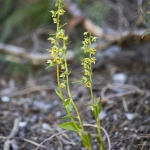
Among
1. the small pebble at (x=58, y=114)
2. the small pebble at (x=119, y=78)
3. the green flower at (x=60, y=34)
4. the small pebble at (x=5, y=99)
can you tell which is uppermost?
the green flower at (x=60, y=34)

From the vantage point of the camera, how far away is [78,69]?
2.15m

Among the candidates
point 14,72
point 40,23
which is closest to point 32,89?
point 14,72

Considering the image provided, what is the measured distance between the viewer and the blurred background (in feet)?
4.75

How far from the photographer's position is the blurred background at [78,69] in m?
1.45

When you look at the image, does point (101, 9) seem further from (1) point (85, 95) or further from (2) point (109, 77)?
(1) point (85, 95)

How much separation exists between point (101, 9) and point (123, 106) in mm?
1023

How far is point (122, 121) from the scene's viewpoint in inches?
56.9

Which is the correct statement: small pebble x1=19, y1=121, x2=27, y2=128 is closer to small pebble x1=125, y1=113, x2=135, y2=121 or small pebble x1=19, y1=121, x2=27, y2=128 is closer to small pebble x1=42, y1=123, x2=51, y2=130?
small pebble x1=42, y1=123, x2=51, y2=130

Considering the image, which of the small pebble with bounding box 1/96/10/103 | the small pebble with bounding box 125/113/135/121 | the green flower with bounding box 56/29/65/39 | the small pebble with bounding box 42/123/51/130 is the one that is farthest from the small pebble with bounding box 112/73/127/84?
the green flower with bounding box 56/29/65/39

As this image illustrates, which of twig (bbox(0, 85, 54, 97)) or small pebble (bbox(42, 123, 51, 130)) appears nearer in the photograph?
small pebble (bbox(42, 123, 51, 130))

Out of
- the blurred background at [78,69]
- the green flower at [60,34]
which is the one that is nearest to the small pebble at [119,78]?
the blurred background at [78,69]

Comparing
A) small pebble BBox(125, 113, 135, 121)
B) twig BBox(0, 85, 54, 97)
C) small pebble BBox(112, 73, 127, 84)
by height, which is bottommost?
small pebble BBox(125, 113, 135, 121)

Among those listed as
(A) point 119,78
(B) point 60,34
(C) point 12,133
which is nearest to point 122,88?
(A) point 119,78

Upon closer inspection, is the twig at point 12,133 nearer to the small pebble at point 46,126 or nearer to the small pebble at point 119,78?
the small pebble at point 46,126
